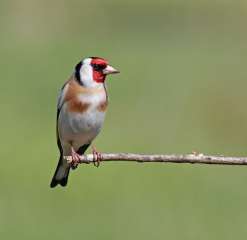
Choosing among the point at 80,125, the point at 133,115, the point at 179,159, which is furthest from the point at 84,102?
the point at 133,115

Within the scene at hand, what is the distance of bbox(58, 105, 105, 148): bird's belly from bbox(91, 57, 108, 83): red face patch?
8.0 inches

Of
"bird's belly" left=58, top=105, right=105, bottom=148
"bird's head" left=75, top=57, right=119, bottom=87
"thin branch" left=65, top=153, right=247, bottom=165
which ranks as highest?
"bird's head" left=75, top=57, right=119, bottom=87

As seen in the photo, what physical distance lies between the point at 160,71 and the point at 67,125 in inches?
458

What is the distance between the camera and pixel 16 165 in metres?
14.6

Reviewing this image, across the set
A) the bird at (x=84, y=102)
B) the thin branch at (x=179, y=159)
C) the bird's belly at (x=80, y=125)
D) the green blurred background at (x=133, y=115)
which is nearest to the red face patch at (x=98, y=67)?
the bird at (x=84, y=102)

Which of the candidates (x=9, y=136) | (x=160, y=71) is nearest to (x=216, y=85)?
(x=160, y=71)

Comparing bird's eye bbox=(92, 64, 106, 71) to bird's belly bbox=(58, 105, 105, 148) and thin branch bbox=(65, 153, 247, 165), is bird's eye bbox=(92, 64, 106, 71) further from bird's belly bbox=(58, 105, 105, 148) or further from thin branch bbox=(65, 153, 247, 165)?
thin branch bbox=(65, 153, 247, 165)

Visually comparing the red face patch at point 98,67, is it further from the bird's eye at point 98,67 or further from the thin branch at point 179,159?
the thin branch at point 179,159

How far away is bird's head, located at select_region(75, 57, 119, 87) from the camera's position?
7547 millimetres

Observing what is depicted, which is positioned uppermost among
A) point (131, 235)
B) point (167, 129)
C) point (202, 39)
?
point (202, 39)

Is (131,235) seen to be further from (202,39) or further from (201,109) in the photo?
(202,39)

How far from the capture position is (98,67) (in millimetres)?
7555

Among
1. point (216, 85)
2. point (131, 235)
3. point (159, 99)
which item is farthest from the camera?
point (216, 85)

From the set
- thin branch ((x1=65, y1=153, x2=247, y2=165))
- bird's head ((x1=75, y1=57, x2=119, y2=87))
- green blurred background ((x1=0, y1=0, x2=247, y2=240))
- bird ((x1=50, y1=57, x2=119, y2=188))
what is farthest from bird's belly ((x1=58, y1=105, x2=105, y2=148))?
green blurred background ((x1=0, y1=0, x2=247, y2=240))
